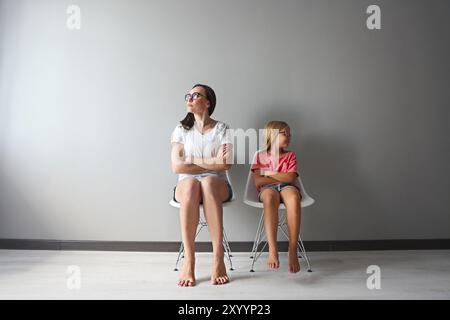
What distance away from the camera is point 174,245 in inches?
115

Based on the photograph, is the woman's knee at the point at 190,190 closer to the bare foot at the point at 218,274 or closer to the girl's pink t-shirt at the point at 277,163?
the bare foot at the point at 218,274

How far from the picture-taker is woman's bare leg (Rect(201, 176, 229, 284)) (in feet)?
6.97

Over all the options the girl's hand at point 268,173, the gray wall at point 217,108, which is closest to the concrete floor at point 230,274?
the gray wall at point 217,108

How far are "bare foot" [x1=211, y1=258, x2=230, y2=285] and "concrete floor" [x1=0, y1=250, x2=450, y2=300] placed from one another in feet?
0.15

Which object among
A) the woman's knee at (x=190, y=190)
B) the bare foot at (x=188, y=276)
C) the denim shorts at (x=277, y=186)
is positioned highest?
the woman's knee at (x=190, y=190)

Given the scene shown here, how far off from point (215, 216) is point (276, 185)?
594 mm

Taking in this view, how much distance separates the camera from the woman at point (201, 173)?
7.04 feet

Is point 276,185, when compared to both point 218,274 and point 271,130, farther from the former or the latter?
point 218,274

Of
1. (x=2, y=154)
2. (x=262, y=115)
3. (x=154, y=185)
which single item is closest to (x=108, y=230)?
(x=154, y=185)

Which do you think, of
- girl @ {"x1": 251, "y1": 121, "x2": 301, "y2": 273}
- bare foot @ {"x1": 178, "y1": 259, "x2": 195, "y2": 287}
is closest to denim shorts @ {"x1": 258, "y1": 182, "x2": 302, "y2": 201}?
girl @ {"x1": 251, "y1": 121, "x2": 301, "y2": 273}

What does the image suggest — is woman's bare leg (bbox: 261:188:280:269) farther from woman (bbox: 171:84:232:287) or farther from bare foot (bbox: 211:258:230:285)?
bare foot (bbox: 211:258:230:285)

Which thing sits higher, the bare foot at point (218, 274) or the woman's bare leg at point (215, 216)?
the woman's bare leg at point (215, 216)

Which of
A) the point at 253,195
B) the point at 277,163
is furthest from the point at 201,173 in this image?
the point at 277,163
